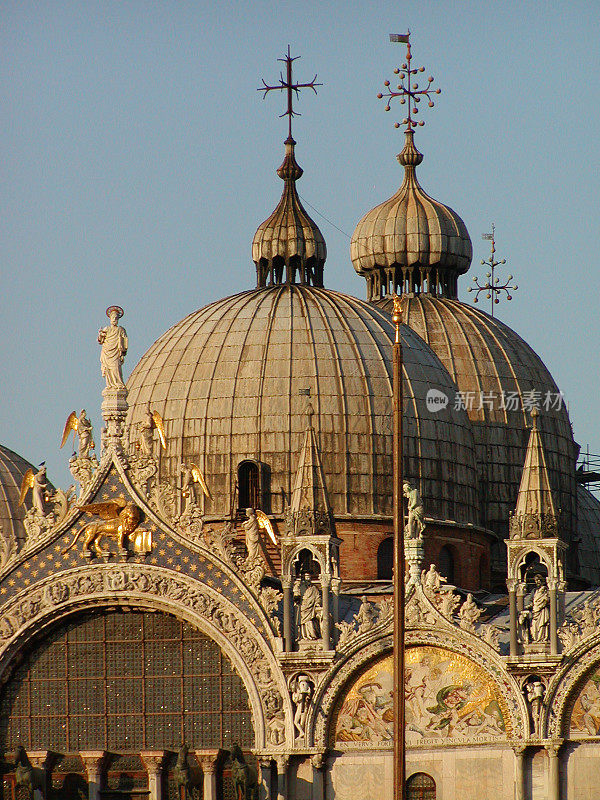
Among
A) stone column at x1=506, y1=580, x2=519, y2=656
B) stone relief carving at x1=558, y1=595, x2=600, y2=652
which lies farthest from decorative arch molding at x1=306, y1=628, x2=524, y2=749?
stone relief carving at x1=558, y1=595, x2=600, y2=652

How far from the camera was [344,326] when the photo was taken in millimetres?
64438

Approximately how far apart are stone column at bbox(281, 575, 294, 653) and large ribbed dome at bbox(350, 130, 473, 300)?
73.9 feet

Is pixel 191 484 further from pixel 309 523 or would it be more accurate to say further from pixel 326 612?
pixel 326 612

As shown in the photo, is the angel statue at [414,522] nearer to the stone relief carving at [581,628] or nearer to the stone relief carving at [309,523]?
the stone relief carving at [309,523]

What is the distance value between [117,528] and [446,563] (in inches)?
387

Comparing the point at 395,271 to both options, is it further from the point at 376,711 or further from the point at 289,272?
the point at 376,711

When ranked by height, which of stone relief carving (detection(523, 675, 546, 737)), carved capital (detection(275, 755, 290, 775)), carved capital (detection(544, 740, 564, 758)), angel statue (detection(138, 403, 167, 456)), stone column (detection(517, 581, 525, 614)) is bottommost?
carved capital (detection(275, 755, 290, 775))

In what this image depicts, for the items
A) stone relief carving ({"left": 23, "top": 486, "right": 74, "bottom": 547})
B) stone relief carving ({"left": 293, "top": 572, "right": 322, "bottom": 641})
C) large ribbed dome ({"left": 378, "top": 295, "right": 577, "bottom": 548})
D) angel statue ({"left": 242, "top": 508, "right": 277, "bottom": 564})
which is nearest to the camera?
stone relief carving ({"left": 293, "top": 572, "right": 322, "bottom": 641})

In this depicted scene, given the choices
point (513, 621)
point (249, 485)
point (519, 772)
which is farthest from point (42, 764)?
point (513, 621)

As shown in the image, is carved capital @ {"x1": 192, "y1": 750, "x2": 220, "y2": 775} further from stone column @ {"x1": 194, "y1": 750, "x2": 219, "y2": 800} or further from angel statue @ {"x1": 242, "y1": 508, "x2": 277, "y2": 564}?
angel statue @ {"x1": 242, "y1": 508, "x2": 277, "y2": 564}

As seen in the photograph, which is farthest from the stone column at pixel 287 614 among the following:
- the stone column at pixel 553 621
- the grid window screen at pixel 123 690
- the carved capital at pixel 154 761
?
the stone column at pixel 553 621

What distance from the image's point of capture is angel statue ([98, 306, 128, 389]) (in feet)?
190

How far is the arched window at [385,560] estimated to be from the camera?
6156 centimetres

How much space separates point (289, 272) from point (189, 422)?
18.5 feet
